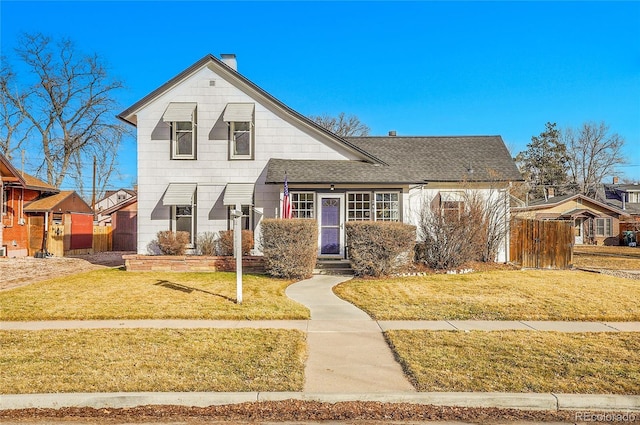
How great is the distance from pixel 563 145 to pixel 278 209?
170 ft

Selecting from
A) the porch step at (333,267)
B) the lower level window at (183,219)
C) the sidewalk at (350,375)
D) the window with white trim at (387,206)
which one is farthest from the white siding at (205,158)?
the sidewalk at (350,375)

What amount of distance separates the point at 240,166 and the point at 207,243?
3.26 meters

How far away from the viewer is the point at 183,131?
16.6m

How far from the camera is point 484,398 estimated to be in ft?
15.0

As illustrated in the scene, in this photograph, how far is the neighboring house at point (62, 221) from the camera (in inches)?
856

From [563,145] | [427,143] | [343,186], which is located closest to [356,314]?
[343,186]

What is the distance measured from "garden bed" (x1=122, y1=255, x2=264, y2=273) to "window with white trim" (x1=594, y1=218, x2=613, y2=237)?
3681 centimetres

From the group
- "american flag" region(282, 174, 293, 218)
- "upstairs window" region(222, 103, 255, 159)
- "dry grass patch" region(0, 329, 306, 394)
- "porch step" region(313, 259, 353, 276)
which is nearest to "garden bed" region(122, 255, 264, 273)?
"american flag" region(282, 174, 293, 218)

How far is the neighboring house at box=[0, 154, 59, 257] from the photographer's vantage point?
1977cm

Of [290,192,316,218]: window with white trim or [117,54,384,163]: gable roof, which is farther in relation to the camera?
[117,54,384,163]: gable roof

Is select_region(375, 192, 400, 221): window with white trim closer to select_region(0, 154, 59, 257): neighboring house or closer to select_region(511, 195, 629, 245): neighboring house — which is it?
select_region(0, 154, 59, 257): neighboring house

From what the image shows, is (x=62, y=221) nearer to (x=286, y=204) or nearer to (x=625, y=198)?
(x=286, y=204)

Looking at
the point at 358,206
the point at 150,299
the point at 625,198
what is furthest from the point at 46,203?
the point at 625,198

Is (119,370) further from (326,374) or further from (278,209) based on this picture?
(278,209)
